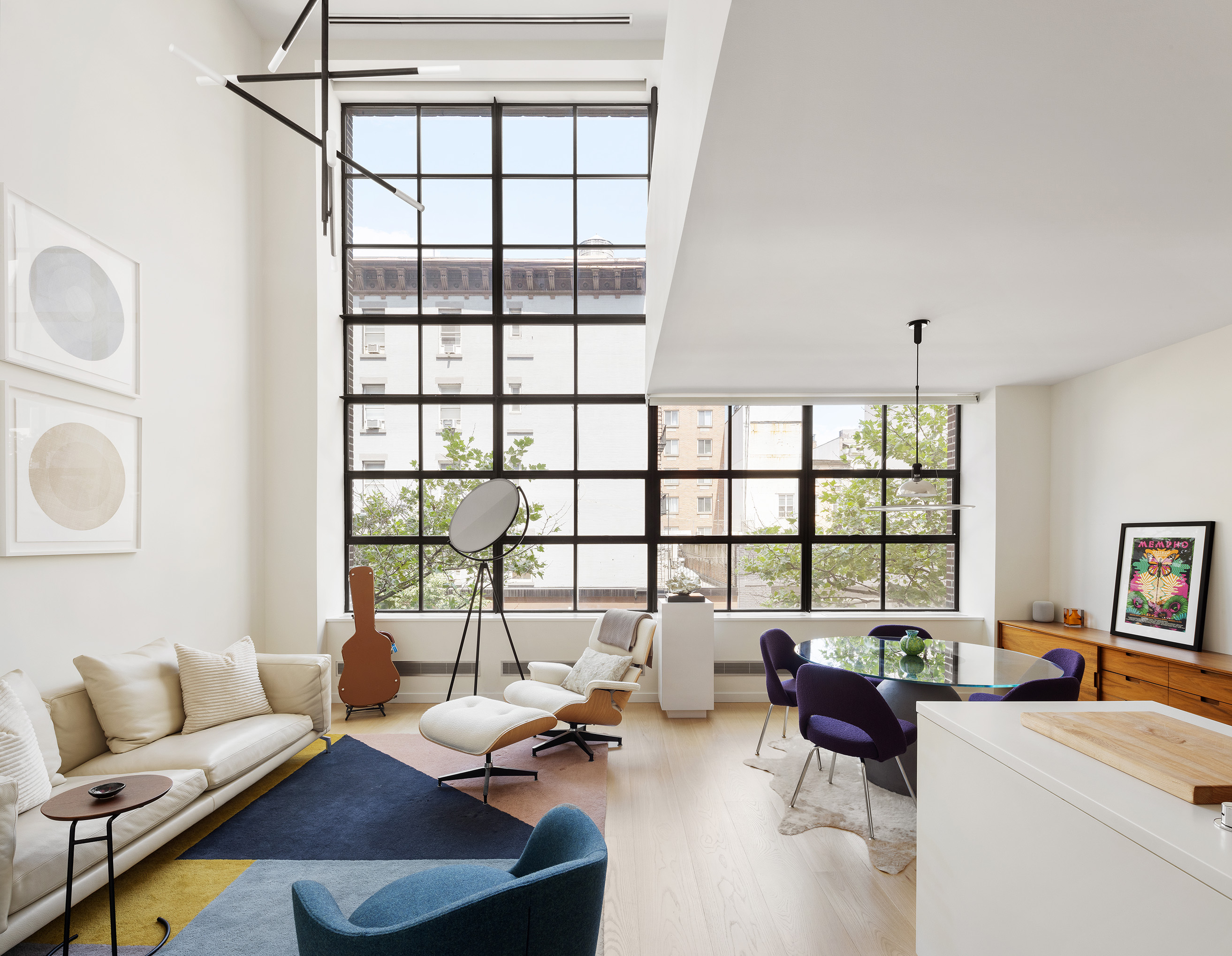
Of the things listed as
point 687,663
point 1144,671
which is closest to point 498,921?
point 687,663

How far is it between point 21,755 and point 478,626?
9.62 feet

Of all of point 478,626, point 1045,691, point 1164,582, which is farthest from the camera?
point 478,626

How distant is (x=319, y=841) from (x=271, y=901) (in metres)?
0.54

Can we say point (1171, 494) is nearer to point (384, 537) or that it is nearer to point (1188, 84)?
point (1188, 84)

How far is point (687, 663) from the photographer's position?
548cm

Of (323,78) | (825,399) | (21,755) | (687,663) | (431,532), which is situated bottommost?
(687,663)

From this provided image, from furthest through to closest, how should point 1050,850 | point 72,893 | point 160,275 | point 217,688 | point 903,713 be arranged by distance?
point 160,275 → point 903,713 → point 217,688 → point 72,893 → point 1050,850

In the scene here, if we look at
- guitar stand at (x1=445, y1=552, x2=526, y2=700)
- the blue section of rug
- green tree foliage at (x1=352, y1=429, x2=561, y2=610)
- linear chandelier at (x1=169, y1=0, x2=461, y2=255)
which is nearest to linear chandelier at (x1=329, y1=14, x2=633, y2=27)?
linear chandelier at (x1=169, y1=0, x2=461, y2=255)

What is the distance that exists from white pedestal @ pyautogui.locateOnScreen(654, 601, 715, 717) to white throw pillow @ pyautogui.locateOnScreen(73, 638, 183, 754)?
3.19 meters

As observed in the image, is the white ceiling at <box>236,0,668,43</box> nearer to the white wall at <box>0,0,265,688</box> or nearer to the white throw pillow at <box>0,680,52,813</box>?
the white wall at <box>0,0,265,688</box>

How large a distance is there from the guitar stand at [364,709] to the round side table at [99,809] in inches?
116

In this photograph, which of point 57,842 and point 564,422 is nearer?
point 57,842

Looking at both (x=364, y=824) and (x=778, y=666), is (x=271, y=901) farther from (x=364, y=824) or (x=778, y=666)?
(x=778, y=666)

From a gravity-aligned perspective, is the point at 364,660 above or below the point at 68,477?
below
